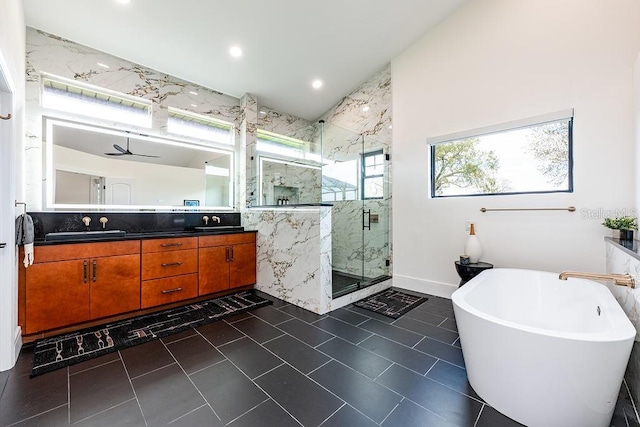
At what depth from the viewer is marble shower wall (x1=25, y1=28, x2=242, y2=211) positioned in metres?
2.67

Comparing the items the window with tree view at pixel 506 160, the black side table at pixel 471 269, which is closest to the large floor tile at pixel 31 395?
the black side table at pixel 471 269

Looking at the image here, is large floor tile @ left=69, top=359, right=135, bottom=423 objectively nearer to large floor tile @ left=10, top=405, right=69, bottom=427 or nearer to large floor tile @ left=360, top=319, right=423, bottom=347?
large floor tile @ left=10, top=405, right=69, bottom=427

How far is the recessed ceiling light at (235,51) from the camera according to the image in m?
3.33

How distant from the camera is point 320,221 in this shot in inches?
115

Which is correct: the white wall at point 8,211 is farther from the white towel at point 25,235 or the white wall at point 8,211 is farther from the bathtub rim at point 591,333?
the bathtub rim at point 591,333

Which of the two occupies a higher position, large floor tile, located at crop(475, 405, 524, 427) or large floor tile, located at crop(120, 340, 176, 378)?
large floor tile, located at crop(120, 340, 176, 378)

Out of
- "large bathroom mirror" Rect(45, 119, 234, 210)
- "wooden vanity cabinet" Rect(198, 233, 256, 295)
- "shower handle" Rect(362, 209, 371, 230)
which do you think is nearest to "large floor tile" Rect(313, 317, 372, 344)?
"wooden vanity cabinet" Rect(198, 233, 256, 295)

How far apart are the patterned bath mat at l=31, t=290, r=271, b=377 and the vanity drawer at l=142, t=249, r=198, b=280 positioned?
0.44 m

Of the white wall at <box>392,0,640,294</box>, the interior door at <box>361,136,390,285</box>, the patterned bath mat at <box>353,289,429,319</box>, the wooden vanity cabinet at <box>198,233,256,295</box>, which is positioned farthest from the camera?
the interior door at <box>361,136,390,285</box>

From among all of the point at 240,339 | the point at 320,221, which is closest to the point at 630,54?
the point at 320,221

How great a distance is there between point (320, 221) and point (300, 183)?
181cm

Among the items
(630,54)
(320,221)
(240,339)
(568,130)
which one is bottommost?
(240,339)

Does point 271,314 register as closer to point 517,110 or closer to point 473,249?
point 473,249

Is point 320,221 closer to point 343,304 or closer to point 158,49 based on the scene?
point 343,304
